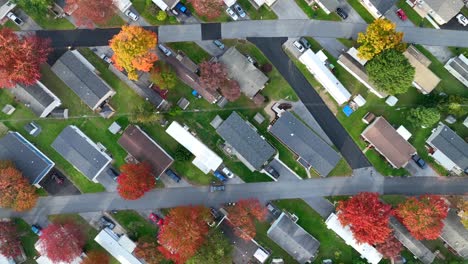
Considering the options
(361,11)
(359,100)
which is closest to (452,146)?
(359,100)

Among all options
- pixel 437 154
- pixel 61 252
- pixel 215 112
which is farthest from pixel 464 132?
pixel 61 252

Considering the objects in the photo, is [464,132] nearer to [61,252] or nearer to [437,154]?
[437,154]

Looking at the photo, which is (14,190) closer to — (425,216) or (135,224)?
(135,224)

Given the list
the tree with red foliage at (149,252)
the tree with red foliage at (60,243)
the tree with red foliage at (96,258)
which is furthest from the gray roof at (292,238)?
the tree with red foliage at (60,243)

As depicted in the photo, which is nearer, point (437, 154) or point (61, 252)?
point (61, 252)

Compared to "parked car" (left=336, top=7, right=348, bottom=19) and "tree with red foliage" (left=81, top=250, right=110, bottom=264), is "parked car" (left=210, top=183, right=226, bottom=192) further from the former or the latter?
"parked car" (left=336, top=7, right=348, bottom=19)

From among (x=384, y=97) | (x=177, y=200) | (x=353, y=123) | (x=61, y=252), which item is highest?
(x=384, y=97)

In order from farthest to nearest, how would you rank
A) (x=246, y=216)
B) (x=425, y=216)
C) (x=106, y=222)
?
(x=106, y=222) → (x=246, y=216) → (x=425, y=216)
